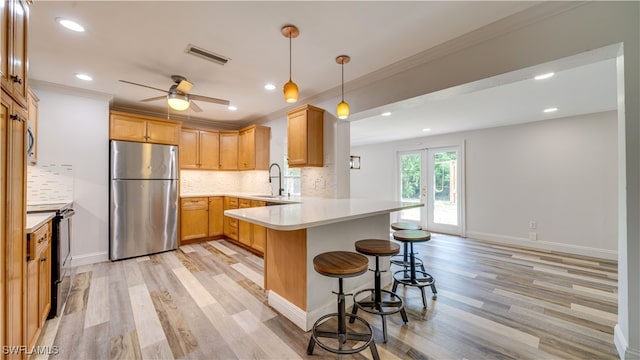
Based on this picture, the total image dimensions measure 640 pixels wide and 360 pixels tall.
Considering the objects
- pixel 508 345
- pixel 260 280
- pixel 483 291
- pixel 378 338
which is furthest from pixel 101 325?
pixel 483 291

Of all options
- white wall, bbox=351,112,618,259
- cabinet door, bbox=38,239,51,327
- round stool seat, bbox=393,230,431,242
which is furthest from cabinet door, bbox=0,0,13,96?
white wall, bbox=351,112,618,259

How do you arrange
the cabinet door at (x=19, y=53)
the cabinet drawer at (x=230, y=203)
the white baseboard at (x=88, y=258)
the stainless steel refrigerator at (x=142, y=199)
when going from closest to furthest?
the cabinet door at (x=19, y=53), the white baseboard at (x=88, y=258), the stainless steel refrigerator at (x=142, y=199), the cabinet drawer at (x=230, y=203)

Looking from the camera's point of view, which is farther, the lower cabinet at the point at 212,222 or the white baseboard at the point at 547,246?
the lower cabinet at the point at 212,222

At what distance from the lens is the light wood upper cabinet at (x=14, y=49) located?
1.25 m

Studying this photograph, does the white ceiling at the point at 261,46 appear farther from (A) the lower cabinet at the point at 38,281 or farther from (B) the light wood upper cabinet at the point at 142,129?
(A) the lower cabinet at the point at 38,281

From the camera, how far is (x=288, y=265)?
89.4 inches

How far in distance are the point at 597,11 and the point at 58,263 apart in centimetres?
460

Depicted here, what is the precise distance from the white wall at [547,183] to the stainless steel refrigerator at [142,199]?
5789 mm

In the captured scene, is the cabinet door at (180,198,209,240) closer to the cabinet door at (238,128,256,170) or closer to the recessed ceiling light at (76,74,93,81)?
the cabinet door at (238,128,256,170)

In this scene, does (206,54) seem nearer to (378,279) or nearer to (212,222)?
(378,279)

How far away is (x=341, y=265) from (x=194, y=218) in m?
3.85

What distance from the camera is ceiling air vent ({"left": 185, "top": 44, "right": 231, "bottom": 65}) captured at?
7.99 feet

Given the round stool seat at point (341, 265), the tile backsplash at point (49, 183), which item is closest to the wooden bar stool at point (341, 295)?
the round stool seat at point (341, 265)

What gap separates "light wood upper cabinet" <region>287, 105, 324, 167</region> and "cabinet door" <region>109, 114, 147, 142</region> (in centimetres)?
236
